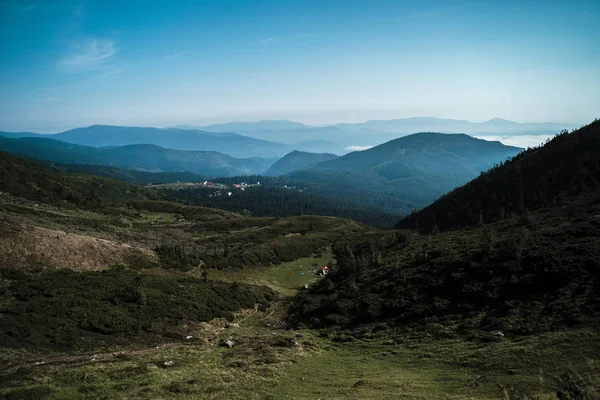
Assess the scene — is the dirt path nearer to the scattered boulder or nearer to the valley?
the valley

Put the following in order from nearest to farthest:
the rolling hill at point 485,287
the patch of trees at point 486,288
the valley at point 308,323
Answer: the valley at point 308,323 < the rolling hill at point 485,287 < the patch of trees at point 486,288

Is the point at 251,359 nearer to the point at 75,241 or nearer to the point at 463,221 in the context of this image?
the point at 75,241

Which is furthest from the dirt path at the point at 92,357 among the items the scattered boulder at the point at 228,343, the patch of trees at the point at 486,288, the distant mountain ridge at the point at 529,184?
the distant mountain ridge at the point at 529,184

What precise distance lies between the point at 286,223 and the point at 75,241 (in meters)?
83.9

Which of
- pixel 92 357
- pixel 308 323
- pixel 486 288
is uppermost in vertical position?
pixel 486 288

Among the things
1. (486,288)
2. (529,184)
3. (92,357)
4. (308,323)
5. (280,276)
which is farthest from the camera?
(529,184)

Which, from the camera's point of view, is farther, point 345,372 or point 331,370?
point 331,370

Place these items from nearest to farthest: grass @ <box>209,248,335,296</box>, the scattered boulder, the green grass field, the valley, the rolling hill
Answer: the green grass field → the valley → the rolling hill → the scattered boulder → grass @ <box>209,248,335,296</box>

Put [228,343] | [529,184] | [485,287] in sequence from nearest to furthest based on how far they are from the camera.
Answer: [228,343]
[485,287]
[529,184]

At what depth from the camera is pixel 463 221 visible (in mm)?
88000

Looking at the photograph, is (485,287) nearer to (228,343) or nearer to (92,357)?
(228,343)

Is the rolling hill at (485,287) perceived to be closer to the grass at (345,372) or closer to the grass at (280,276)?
the grass at (345,372)

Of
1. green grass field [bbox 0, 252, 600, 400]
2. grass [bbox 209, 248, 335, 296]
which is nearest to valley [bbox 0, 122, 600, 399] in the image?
green grass field [bbox 0, 252, 600, 400]

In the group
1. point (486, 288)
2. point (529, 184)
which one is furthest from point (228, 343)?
point (529, 184)
